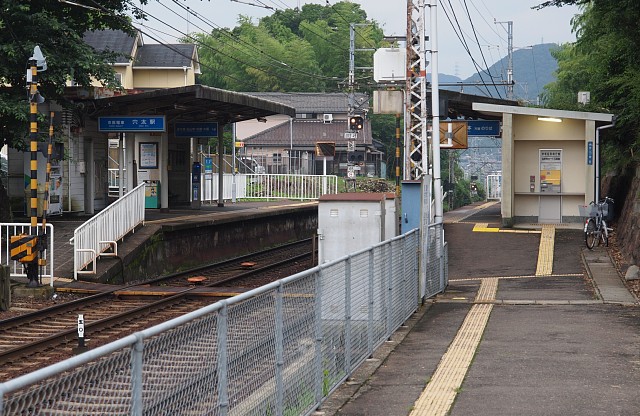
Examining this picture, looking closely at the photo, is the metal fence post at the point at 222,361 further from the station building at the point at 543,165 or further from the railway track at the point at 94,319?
the station building at the point at 543,165

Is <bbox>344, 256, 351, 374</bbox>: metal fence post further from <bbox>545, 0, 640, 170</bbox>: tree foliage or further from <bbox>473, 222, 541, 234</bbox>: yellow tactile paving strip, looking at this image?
<bbox>473, 222, 541, 234</bbox>: yellow tactile paving strip

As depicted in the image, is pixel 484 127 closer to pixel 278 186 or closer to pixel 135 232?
pixel 278 186

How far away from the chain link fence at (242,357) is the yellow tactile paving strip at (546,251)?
31.4 feet

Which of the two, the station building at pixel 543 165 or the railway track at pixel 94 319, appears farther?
the station building at pixel 543 165

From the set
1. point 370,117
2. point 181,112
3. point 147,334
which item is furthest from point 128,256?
point 370,117

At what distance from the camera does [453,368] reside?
32.4 feet

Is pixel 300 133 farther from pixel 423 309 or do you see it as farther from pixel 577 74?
pixel 423 309

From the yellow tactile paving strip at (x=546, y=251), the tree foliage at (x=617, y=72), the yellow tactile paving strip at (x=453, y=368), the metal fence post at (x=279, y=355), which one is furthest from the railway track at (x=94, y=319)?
the tree foliage at (x=617, y=72)

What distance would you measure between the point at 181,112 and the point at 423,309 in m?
17.8

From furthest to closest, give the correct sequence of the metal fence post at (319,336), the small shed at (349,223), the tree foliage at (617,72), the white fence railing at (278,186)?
the white fence railing at (278,186), the tree foliage at (617,72), the small shed at (349,223), the metal fence post at (319,336)

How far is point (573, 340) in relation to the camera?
1177 centimetres

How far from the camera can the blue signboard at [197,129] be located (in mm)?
32281

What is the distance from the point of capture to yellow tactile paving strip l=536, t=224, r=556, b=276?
20666mm

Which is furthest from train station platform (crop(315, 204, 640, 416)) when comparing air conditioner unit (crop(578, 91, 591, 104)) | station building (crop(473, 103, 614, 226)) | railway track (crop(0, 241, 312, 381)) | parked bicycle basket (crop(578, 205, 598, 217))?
air conditioner unit (crop(578, 91, 591, 104))
